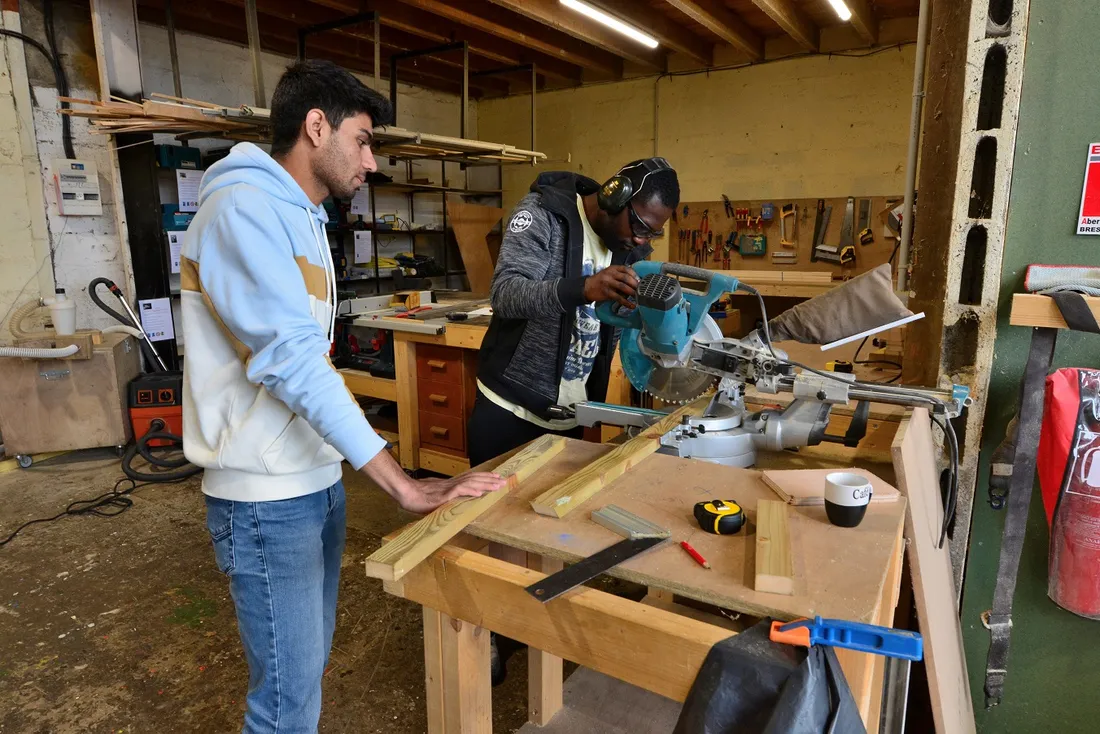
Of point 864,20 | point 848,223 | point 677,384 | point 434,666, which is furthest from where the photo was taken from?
point 848,223

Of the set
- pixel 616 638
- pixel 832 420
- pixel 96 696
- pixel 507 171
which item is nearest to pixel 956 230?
pixel 832 420

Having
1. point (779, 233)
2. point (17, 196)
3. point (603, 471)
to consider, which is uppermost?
point (17, 196)

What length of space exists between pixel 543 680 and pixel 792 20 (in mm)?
4688

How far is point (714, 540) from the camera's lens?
940 millimetres

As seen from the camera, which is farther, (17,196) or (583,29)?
(583,29)

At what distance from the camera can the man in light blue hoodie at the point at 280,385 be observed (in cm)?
97

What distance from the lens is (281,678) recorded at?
3.67 feet

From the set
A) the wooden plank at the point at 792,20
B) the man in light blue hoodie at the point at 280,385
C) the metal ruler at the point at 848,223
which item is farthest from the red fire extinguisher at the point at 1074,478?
the metal ruler at the point at 848,223

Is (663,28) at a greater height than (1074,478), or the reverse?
(663,28)

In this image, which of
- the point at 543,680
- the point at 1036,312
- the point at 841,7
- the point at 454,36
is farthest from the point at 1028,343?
the point at 454,36

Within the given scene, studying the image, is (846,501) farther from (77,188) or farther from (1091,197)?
(77,188)

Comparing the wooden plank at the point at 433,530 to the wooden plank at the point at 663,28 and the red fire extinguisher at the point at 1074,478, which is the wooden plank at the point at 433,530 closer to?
the red fire extinguisher at the point at 1074,478

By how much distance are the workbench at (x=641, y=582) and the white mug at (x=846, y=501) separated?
0.02 metres

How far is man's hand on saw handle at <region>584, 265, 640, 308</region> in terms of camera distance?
133 cm
